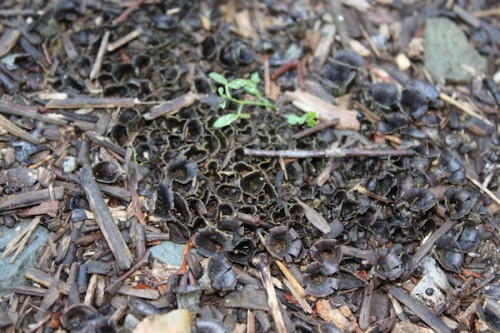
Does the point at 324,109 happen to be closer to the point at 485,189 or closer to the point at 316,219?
the point at 316,219

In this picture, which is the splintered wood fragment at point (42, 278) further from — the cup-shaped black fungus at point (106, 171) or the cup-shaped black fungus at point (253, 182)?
the cup-shaped black fungus at point (253, 182)

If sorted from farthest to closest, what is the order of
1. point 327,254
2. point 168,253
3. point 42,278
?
point 327,254, point 168,253, point 42,278

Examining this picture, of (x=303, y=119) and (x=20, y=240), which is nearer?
(x=20, y=240)

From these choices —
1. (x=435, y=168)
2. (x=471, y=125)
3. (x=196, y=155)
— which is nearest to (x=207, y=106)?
(x=196, y=155)

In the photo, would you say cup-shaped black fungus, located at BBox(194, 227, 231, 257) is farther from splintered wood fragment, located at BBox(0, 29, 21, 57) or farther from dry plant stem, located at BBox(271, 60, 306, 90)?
splintered wood fragment, located at BBox(0, 29, 21, 57)

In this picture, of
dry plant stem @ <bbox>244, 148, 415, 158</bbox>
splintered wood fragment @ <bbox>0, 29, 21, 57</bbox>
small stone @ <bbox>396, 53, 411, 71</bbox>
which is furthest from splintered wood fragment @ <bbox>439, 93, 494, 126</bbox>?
splintered wood fragment @ <bbox>0, 29, 21, 57</bbox>

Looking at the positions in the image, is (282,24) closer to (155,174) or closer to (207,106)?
(207,106)

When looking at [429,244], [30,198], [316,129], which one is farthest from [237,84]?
[429,244]
